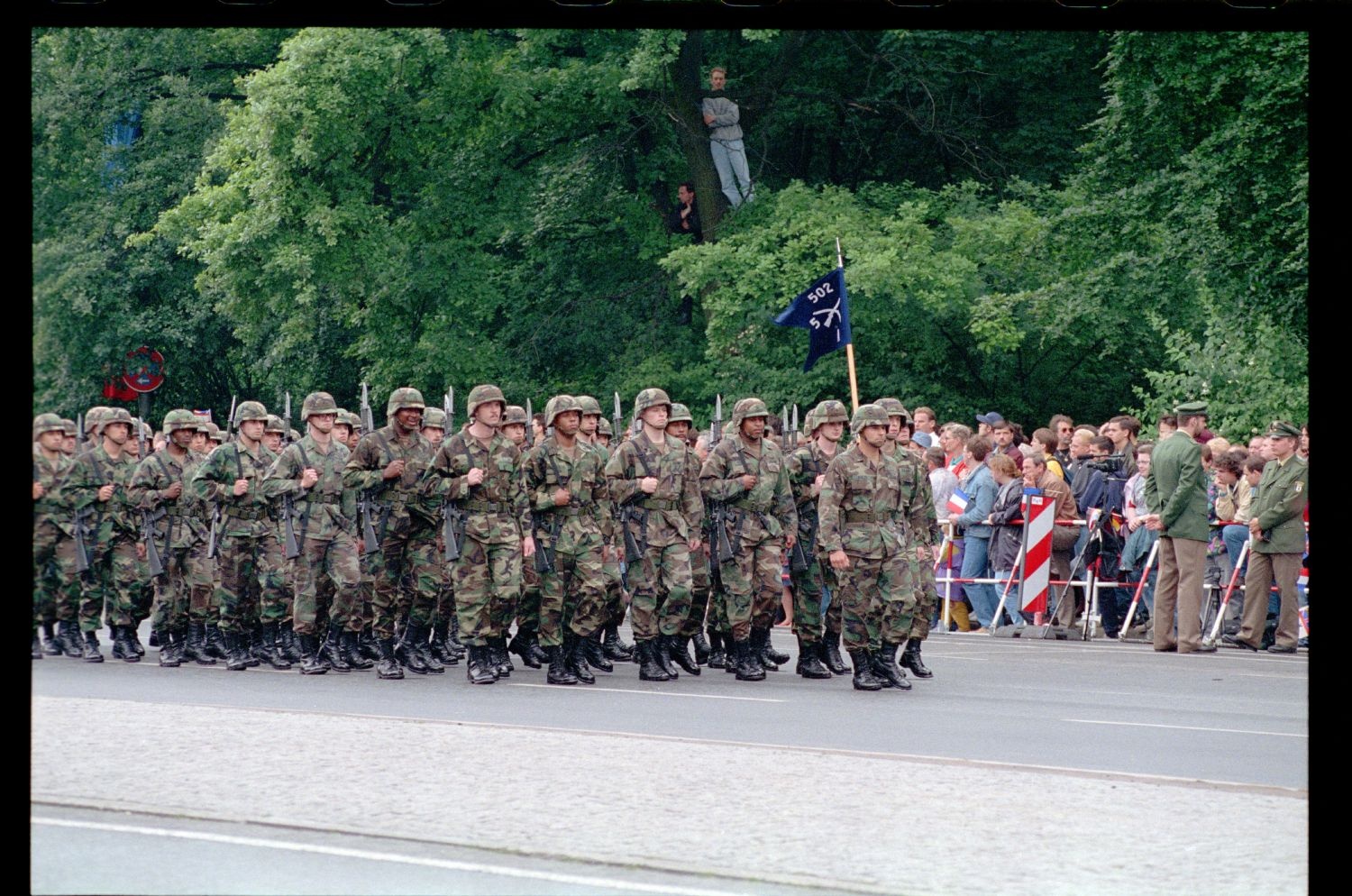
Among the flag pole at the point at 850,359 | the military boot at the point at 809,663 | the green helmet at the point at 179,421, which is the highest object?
the flag pole at the point at 850,359

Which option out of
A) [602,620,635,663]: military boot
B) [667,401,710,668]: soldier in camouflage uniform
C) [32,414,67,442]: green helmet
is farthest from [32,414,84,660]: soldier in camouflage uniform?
[602,620,635,663]: military boot

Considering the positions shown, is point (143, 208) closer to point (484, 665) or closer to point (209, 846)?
point (209, 846)

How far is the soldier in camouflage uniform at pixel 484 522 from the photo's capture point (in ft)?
47.6

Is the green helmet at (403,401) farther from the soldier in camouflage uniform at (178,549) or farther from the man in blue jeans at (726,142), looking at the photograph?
the man in blue jeans at (726,142)

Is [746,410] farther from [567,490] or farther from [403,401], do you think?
[403,401]

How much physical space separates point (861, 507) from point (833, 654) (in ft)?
6.21

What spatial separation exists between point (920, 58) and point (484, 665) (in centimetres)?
615

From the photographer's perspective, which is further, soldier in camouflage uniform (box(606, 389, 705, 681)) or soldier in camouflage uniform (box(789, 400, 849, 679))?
soldier in camouflage uniform (box(789, 400, 849, 679))

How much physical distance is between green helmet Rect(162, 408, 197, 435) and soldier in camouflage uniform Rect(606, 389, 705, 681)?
316 centimetres

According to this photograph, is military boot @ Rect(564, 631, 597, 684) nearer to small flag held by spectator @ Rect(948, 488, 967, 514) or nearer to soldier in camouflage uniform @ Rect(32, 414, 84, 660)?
soldier in camouflage uniform @ Rect(32, 414, 84, 660)

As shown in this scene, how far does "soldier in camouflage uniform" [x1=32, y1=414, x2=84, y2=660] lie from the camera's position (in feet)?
22.6

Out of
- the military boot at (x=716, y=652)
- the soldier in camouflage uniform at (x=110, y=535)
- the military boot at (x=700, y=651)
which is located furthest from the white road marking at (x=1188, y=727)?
the soldier in camouflage uniform at (x=110, y=535)

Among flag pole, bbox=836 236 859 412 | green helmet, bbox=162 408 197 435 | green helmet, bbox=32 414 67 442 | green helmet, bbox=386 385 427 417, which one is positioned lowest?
green helmet, bbox=32 414 67 442

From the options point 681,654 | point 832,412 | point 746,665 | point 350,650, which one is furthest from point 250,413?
point 832,412
